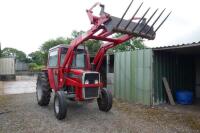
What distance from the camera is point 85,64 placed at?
26.2 feet

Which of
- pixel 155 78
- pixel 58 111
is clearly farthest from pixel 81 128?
pixel 155 78

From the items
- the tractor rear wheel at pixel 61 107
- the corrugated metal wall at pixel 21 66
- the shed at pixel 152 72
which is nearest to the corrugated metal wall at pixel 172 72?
the shed at pixel 152 72

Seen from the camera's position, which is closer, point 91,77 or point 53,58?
point 91,77

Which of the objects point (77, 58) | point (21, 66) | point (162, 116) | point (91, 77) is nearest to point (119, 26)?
point (91, 77)

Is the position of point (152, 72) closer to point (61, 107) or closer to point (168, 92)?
point (168, 92)

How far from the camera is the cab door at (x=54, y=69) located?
7.82 meters

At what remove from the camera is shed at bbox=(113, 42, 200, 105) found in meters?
8.92

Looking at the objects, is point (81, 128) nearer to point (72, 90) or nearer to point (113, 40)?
point (72, 90)

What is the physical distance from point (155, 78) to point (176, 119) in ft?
8.50

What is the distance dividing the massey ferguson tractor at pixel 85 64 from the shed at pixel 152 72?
7.18 feet

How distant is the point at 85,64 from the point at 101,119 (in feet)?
7.05

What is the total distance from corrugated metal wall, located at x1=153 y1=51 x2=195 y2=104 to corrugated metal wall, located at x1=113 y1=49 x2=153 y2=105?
1.14 feet

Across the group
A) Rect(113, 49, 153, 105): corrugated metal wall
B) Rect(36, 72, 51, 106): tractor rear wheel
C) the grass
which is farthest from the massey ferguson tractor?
Rect(113, 49, 153, 105): corrugated metal wall

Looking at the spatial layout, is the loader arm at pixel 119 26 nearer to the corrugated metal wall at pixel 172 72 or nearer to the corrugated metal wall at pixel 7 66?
the corrugated metal wall at pixel 172 72
